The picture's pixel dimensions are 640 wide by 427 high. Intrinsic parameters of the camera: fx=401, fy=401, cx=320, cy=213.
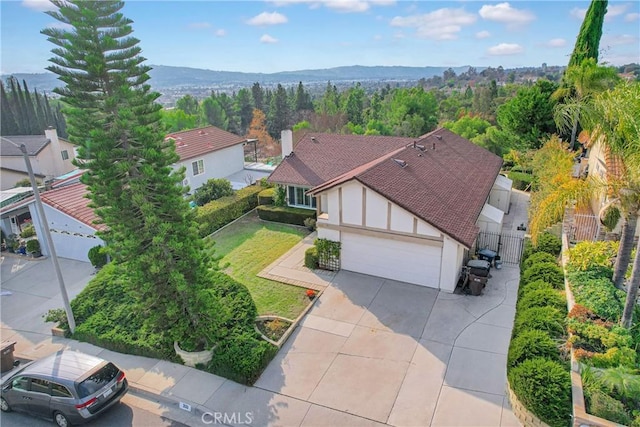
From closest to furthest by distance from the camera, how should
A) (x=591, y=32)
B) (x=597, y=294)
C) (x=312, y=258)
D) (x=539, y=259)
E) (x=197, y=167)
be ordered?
(x=597, y=294), (x=539, y=259), (x=312, y=258), (x=197, y=167), (x=591, y=32)

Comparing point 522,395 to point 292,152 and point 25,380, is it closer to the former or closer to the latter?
point 25,380

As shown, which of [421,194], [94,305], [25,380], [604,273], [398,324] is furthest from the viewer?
[421,194]

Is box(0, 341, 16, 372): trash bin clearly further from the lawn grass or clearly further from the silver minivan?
the lawn grass

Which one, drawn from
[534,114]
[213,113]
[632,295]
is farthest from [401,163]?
[213,113]

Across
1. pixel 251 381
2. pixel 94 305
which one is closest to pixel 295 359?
pixel 251 381

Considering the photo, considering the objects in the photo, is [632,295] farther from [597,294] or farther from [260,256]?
[260,256]

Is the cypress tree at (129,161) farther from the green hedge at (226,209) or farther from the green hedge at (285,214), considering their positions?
the green hedge at (285,214)

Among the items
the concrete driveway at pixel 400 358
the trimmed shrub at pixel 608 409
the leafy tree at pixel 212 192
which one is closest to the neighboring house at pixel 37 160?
the leafy tree at pixel 212 192

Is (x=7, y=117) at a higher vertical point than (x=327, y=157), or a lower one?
higher
